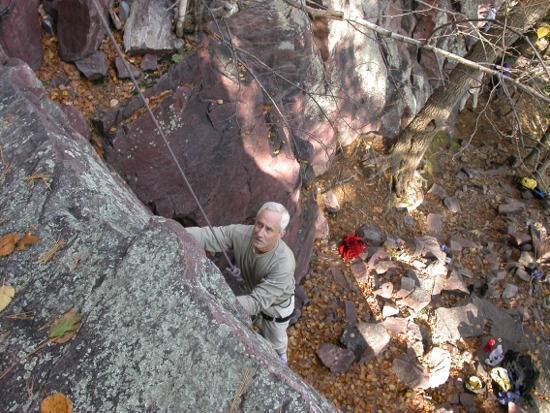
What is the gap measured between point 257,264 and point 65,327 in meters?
1.77

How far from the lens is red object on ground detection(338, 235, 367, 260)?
6953 mm

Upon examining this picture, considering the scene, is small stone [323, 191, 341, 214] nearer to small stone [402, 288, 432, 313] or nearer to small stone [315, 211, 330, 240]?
small stone [315, 211, 330, 240]

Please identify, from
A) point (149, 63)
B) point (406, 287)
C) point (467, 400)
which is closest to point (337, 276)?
point (406, 287)

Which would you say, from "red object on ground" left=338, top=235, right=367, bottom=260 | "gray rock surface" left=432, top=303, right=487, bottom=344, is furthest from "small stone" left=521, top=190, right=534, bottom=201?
"red object on ground" left=338, top=235, right=367, bottom=260

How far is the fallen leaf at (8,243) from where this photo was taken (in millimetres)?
2422

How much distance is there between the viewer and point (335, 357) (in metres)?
5.73

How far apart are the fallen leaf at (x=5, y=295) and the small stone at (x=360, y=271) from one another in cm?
519

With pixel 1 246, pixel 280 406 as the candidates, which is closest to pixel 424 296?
pixel 280 406

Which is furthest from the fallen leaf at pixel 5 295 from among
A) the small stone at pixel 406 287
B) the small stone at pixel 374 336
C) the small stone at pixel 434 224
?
the small stone at pixel 434 224

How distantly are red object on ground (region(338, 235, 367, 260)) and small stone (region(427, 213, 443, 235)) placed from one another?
1870mm

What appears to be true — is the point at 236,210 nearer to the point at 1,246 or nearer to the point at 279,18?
the point at 279,18

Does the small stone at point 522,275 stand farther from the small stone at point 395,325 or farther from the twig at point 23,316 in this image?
the twig at point 23,316

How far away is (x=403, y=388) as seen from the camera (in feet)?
19.3

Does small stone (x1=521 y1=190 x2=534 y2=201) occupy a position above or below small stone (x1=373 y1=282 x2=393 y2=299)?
below
